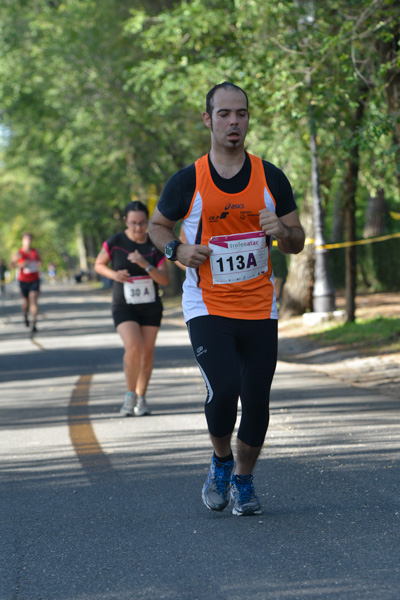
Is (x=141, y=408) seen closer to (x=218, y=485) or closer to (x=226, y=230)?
(x=218, y=485)

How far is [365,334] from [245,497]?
1008 cm

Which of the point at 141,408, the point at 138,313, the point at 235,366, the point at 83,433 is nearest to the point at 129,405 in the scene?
the point at 141,408

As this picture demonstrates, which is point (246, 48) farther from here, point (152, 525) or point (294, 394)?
point (152, 525)

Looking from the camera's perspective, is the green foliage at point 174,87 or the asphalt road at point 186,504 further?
the green foliage at point 174,87

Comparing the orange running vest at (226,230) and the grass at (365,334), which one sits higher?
the orange running vest at (226,230)

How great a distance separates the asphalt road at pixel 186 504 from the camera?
386cm

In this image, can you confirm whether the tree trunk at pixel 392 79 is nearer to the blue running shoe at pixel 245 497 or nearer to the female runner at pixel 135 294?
the female runner at pixel 135 294

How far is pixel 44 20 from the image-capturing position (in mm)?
31422

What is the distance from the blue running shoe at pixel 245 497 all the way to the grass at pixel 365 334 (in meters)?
8.12

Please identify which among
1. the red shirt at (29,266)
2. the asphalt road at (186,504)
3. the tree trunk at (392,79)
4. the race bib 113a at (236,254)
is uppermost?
the tree trunk at (392,79)

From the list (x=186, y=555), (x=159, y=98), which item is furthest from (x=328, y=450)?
(x=159, y=98)

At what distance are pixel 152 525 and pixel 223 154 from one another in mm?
1935

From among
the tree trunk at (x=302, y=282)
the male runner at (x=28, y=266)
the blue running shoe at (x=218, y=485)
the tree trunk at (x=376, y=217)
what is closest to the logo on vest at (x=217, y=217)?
the blue running shoe at (x=218, y=485)

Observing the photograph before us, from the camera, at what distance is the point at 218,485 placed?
4.89 meters
